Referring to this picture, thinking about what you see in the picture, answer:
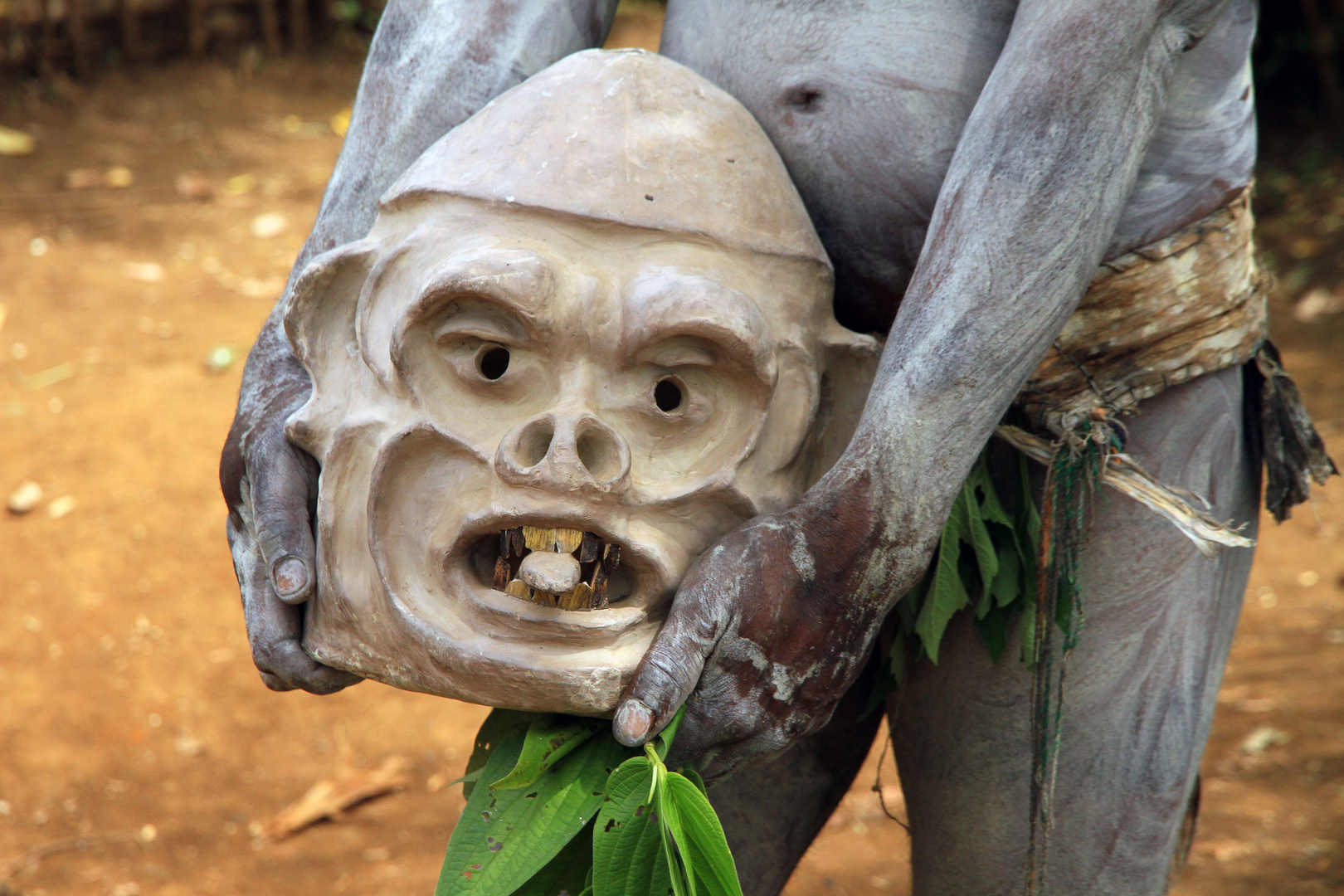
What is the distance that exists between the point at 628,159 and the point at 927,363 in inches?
15.0

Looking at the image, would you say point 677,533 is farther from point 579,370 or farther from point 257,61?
point 257,61

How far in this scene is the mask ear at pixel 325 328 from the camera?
1.40m

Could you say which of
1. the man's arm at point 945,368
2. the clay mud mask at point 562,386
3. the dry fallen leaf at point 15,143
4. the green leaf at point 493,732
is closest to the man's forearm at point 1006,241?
the man's arm at point 945,368

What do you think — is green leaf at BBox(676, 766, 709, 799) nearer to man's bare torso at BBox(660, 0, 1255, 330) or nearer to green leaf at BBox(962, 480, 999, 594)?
green leaf at BBox(962, 480, 999, 594)

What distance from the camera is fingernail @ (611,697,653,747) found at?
1191mm

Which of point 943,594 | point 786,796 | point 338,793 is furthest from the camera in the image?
point 338,793

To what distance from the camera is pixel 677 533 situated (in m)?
1.33

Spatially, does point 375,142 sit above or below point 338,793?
above

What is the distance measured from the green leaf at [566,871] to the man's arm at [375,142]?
324 millimetres

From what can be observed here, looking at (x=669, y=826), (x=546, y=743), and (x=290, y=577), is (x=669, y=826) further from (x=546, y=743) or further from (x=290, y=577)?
(x=290, y=577)

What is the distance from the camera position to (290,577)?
4.54 feet

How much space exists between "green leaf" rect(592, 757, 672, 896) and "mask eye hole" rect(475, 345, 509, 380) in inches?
17.6

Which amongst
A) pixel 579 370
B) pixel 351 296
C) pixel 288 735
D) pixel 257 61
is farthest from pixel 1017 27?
pixel 257 61

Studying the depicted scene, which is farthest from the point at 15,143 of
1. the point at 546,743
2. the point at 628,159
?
the point at 546,743
